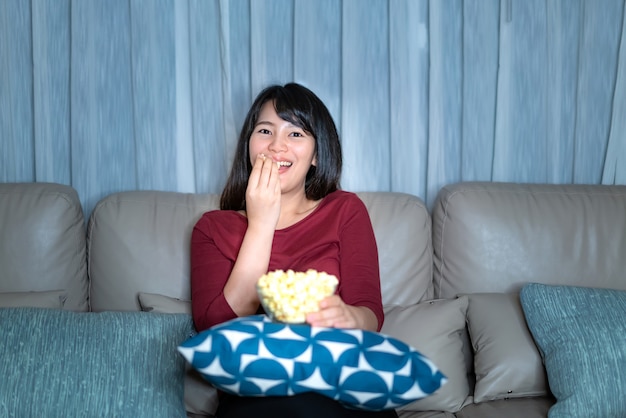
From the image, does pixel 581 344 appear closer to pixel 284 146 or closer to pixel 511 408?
pixel 511 408

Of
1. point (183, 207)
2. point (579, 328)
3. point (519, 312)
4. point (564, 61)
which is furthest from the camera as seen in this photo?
point (564, 61)

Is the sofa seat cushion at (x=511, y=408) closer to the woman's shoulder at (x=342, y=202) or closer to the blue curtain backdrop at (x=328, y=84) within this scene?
A: the woman's shoulder at (x=342, y=202)

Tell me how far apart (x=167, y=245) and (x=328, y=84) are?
754mm

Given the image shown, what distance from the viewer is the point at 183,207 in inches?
78.9

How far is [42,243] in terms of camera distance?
1915mm

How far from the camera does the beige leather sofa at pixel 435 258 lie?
71.4 inches

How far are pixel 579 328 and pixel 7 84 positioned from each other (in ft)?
5.96

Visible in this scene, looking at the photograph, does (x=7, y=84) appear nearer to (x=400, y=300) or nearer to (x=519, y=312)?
(x=400, y=300)

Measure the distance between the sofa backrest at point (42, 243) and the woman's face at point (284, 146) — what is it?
0.57 m

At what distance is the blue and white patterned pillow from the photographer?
125cm

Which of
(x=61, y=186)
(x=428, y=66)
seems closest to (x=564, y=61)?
(x=428, y=66)

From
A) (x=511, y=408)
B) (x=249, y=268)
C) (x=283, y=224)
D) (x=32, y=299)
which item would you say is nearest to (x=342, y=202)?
(x=283, y=224)

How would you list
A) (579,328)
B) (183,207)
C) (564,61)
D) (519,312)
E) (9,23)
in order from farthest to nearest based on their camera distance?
(564,61), (9,23), (183,207), (519,312), (579,328)

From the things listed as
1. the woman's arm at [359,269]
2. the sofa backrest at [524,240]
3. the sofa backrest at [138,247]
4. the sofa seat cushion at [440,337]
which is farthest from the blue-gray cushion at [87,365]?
the sofa backrest at [524,240]
